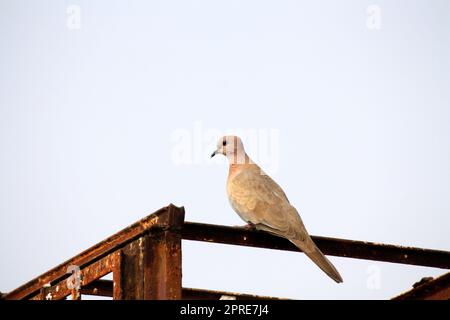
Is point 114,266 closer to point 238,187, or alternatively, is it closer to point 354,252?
point 354,252

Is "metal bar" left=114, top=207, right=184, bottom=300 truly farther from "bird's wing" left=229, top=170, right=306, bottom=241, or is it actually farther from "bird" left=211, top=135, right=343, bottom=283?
"bird's wing" left=229, top=170, right=306, bottom=241

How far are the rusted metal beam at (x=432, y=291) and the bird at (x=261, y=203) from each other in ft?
5.09

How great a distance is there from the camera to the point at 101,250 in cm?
582

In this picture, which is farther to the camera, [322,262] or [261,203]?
[261,203]

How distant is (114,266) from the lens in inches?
222

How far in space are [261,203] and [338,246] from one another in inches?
81.0

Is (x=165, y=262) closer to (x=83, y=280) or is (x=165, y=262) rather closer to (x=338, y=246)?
(x=83, y=280)

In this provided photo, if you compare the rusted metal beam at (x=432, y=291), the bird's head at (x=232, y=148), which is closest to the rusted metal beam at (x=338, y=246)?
the rusted metal beam at (x=432, y=291)

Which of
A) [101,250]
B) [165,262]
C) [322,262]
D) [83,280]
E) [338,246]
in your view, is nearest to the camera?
[165,262]

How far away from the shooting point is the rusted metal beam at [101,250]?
5.48 metres

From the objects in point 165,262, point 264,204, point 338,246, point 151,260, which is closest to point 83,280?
point 151,260
